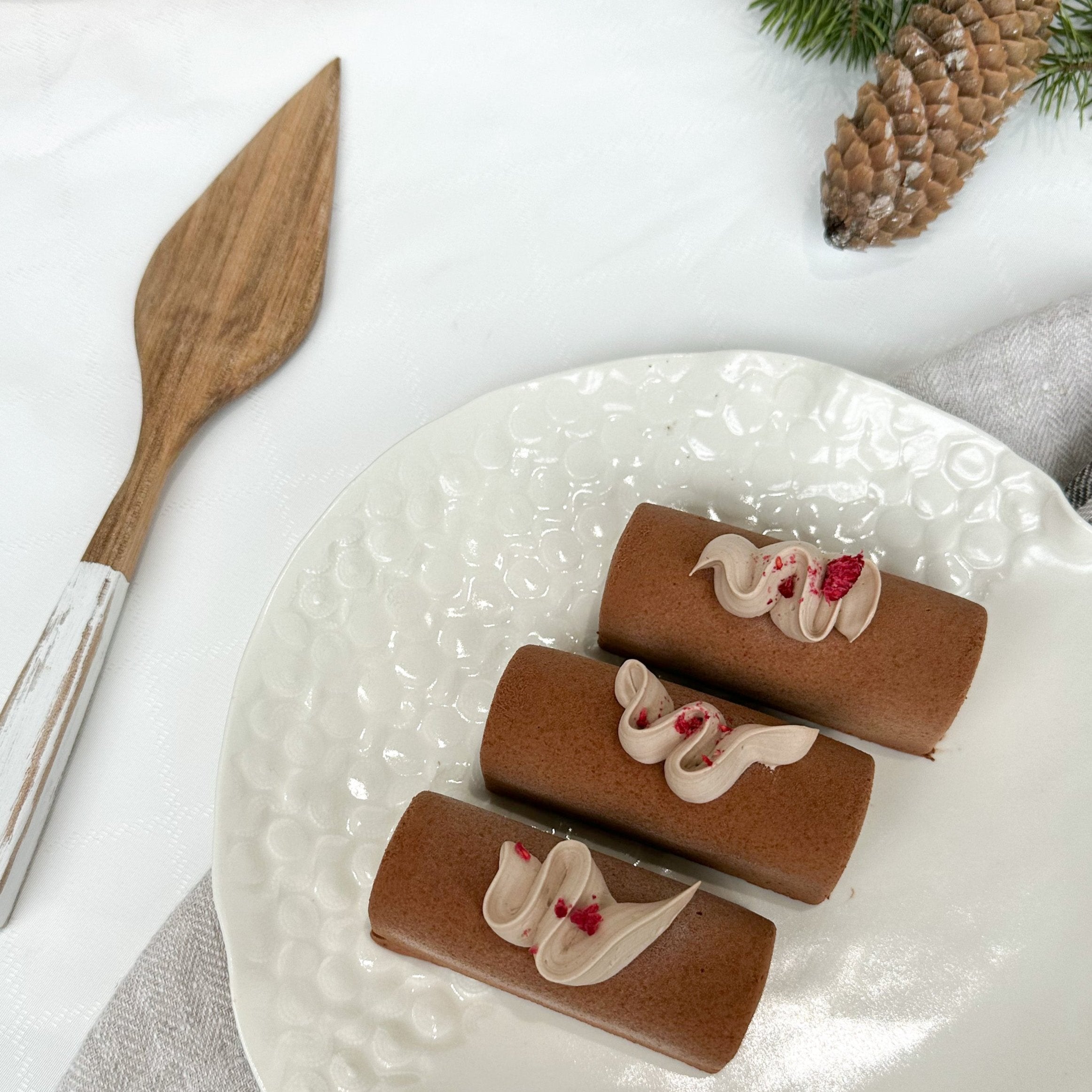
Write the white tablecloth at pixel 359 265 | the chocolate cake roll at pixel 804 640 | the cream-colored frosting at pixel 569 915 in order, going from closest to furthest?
the cream-colored frosting at pixel 569 915, the chocolate cake roll at pixel 804 640, the white tablecloth at pixel 359 265

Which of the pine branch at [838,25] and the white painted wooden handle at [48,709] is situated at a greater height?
the pine branch at [838,25]

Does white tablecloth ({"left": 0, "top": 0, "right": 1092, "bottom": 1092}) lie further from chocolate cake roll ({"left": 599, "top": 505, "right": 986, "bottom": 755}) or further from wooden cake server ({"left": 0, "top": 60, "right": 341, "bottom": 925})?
chocolate cake roll ({"left": 599, "top": 505, "right": 986, "bottom": 755})

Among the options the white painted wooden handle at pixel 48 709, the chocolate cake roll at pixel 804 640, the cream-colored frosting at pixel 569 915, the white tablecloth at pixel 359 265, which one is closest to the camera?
the cream-colored frosting at pixel 569 915

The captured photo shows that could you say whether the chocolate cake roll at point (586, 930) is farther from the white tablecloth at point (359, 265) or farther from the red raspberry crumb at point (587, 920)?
the white tablecloth at point (359, 265)

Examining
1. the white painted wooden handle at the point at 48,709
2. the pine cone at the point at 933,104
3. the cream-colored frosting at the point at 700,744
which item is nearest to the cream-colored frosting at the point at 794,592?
the cream-colored frosting at the point at 700,744

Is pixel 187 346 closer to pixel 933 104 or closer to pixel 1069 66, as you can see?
pixel 933 104

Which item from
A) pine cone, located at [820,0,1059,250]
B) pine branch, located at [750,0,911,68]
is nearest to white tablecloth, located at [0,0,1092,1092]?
pine branch, located at [750,0,911,68]
